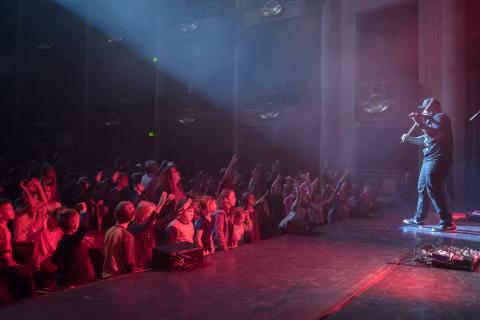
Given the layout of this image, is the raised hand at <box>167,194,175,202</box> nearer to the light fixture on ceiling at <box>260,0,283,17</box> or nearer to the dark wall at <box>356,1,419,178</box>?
the dark wall at <box>356,1,419,178</box>

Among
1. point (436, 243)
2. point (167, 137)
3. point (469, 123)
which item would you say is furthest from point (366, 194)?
point (167, 137)

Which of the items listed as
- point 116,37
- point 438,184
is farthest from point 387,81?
point 116,37

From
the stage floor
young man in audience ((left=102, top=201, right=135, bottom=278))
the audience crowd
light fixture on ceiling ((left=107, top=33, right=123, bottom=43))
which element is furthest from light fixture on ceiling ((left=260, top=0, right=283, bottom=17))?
young man in audience ((left=102, top=201, right=135, bottom=278))

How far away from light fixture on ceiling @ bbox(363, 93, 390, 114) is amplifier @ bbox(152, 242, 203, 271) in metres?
10.1

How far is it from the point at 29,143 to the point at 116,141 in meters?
3.92

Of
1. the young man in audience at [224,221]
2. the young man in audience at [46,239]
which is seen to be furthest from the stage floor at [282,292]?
the young man in audience at [46,239]

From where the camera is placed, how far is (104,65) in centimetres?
2153

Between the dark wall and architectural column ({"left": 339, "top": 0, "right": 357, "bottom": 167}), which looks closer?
the dark wall

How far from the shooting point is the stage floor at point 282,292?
246 cm

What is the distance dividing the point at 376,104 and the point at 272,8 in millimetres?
5703

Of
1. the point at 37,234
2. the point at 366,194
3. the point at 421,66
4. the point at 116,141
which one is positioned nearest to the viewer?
the point at 37,234

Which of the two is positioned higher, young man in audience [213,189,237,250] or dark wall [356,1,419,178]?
dark wall [356,1,419,178]

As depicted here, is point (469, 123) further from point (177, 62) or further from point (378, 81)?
point (177, 62)

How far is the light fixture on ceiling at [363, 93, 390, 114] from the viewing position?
487 inches
